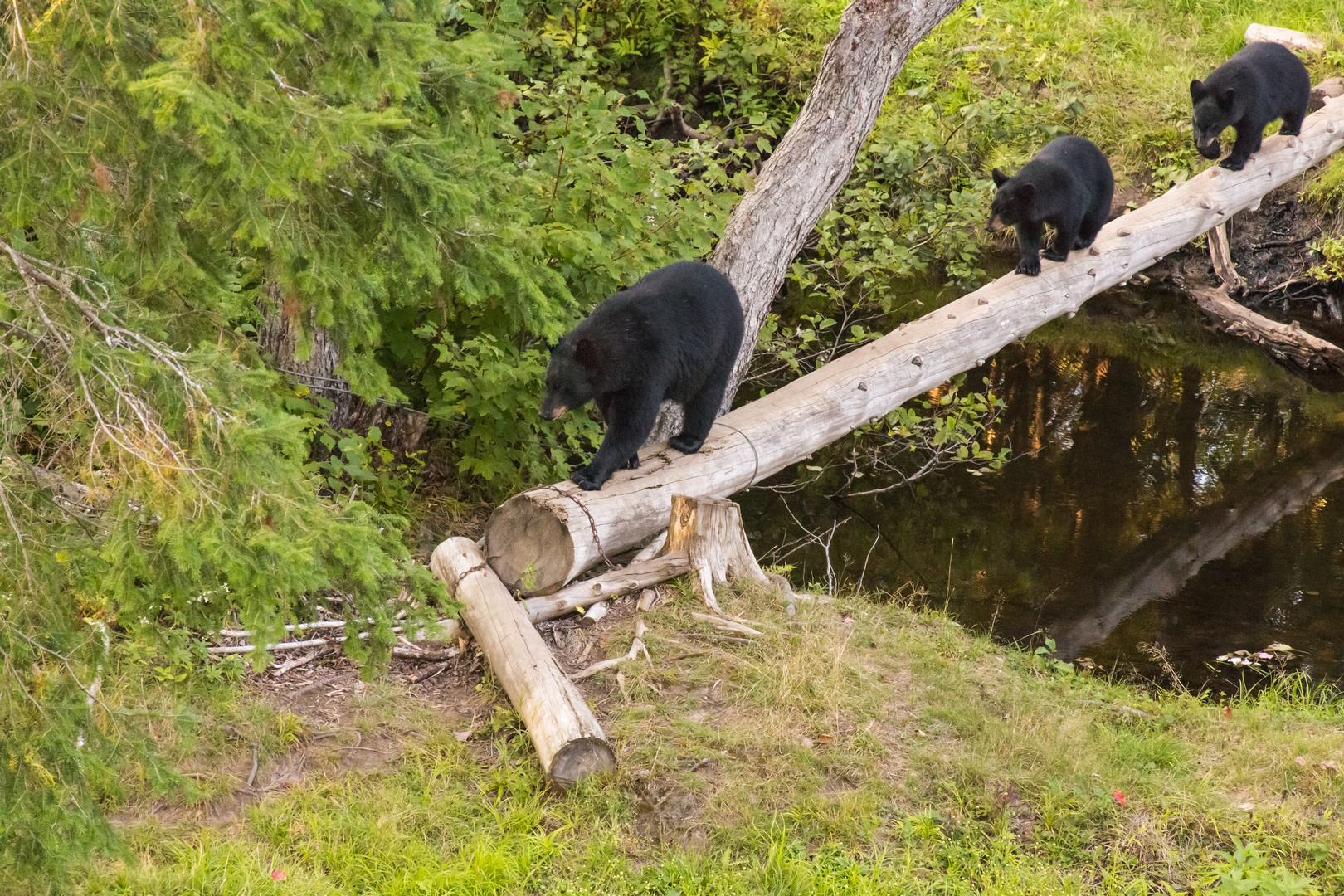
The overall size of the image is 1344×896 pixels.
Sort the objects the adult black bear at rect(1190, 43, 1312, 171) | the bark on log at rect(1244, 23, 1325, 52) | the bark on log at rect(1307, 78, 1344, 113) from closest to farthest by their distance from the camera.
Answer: the adult black bear at rect(1190, 43, 1312, 171) < the bark on log at rect(1307, 78, 1344, 113) < the bark on log at rect(1244, 23, 1325, 52)

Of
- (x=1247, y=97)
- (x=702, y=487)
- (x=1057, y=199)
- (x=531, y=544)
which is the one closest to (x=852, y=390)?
(x=702, y=487)

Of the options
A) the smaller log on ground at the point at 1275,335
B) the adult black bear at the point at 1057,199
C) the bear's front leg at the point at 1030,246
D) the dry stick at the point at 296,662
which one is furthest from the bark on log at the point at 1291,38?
the dry stick at the point at 296,662

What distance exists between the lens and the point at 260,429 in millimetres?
2416

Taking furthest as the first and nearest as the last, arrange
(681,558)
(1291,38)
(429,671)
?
1. (1291,38)
2. (681,558)
3. (429,671)

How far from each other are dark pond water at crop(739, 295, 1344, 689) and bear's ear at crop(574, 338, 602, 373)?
9.51ft

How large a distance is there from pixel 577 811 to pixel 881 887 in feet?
3.74

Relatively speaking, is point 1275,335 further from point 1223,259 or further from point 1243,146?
point 1243,146

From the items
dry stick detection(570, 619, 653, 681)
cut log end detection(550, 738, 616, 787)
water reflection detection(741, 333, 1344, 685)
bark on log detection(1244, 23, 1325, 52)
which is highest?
bark on log detection(1244, 23, 1325, 52)

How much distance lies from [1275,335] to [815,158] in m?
6.04

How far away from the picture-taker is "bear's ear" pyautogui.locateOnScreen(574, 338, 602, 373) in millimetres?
5047

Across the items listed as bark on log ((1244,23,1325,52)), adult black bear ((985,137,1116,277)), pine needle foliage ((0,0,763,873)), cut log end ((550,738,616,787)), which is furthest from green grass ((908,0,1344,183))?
pine needle foliage ((0,0,763,873))

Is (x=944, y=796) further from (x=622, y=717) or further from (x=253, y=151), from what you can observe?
(x=253, y=151)

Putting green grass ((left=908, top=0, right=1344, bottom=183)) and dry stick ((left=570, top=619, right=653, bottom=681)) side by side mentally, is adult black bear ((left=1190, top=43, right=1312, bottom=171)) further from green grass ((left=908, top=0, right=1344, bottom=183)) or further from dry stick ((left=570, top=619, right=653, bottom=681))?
dry stick ((left=570, top=619, right=653, bottom=681))

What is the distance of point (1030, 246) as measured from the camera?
721 centimetres
